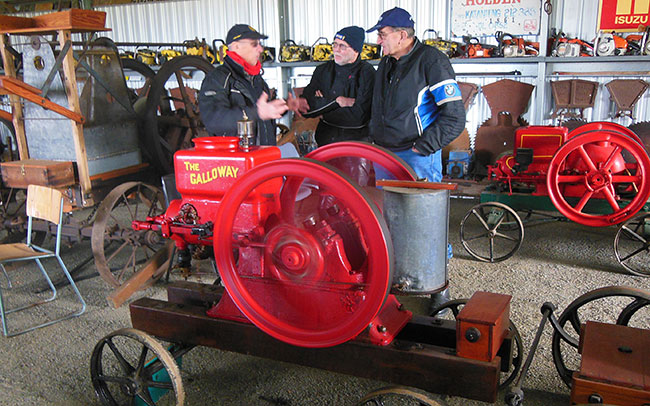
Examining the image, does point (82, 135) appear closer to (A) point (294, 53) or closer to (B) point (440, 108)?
(B) point (440, 108)

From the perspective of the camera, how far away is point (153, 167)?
175 inches

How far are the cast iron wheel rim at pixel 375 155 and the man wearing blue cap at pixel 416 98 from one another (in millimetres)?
916

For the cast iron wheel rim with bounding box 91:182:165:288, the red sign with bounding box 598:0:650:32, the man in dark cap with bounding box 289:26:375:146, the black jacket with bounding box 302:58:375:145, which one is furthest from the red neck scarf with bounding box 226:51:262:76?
the red sign with bounding box 598:0:650:32

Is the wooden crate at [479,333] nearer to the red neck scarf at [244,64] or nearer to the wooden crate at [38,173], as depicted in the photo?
the red neck scarf at [244,64]

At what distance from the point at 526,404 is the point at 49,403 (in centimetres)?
213

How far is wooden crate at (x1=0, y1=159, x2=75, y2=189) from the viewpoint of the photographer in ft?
11.6

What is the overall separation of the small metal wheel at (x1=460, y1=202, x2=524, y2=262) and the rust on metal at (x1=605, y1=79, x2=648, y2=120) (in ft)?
8.66

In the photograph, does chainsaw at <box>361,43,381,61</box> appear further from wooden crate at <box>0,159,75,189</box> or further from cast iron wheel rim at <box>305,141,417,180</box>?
cast iron wheel rim at <box>305,141,417,180</box>

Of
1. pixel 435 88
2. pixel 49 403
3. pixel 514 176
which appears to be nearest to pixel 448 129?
pixel 435 88

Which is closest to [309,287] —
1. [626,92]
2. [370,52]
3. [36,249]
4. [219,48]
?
[36,249]

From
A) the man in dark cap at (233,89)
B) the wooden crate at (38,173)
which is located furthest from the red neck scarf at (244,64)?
the wooden crate at (38,173)

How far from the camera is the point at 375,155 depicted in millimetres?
2121

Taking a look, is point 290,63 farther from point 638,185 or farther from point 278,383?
point 278,383

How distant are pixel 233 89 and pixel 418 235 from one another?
1.74 metres
